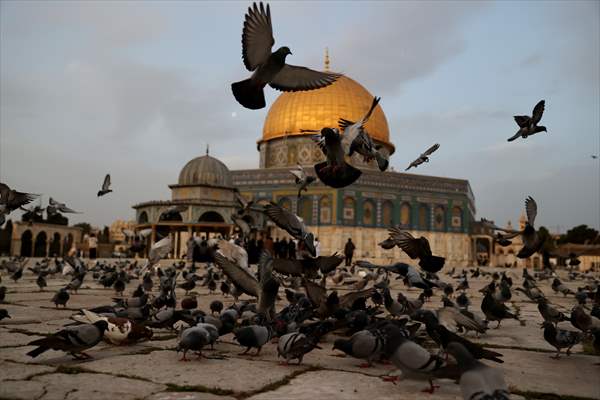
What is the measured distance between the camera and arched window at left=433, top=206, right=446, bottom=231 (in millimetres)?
36594

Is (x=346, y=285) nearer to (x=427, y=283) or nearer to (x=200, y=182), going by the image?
(x=427, y=283)

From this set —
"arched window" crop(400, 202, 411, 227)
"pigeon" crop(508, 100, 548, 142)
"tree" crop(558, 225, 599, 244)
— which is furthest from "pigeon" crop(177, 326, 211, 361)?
"tree" crop(558, 225, 599, 244)

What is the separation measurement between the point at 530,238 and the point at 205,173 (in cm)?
2942

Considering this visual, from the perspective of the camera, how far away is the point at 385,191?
3547cm

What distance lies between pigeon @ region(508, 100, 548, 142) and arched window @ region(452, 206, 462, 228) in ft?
108

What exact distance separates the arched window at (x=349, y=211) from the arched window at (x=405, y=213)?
3.66 metres

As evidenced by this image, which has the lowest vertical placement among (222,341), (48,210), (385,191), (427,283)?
(222,341)

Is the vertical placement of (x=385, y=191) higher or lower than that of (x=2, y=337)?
higher

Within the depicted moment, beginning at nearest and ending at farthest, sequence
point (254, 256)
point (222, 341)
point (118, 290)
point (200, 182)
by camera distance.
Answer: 1. point (222, 341)
2. point (118, 290)
3. point (254, 256)
4. point (200, 182)

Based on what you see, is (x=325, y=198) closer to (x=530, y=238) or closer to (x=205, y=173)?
(x=205, y=173)

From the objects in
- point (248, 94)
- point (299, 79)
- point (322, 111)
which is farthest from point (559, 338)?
point (322, 111)

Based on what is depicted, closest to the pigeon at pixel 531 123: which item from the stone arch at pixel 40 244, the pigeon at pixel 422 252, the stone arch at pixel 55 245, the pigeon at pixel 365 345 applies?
the pigeon at pixel 422 252

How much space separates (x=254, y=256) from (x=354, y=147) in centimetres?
1891

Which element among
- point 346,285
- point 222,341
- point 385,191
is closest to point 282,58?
point 222,341
